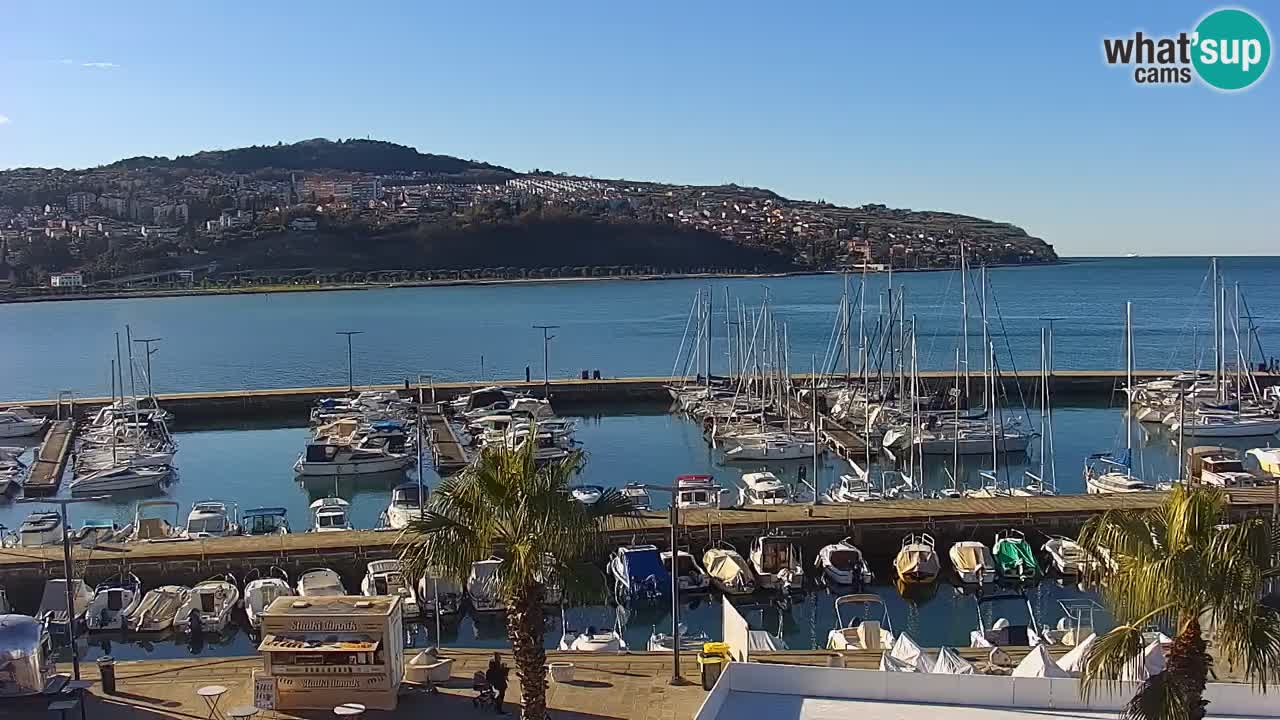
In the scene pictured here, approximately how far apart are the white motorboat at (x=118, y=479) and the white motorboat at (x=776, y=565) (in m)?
22.4

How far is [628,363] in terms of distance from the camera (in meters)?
81.0

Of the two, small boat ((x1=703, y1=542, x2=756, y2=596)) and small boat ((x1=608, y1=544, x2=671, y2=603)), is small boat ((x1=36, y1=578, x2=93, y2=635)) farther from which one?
small boat ((x1=703, y1=542, x2=756, y2=596))

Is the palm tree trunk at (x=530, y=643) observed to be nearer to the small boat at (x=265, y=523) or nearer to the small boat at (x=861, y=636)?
the small boat at (x=861, y=636)

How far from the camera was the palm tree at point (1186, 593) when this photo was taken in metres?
7.66

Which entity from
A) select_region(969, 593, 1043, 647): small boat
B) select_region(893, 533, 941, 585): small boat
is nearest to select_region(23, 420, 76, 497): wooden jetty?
select_region(893, 533, 941, 585): small boat

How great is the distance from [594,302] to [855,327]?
57.7 metres

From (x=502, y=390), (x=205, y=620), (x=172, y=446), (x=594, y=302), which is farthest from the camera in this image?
(x=594, y=302)

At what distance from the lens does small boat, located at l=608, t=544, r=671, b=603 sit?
23156mm

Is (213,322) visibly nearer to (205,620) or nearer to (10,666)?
(205,620)

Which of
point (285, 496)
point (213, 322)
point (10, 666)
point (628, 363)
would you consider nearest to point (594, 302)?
point (213, 322)

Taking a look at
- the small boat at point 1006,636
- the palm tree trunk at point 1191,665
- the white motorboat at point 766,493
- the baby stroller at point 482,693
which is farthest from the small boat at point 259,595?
the palm tree trunk at point 1191,665

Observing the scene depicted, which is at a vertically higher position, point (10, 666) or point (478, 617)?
point (10, 666)

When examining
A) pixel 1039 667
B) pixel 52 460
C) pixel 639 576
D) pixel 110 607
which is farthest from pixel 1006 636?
pixel 52 460

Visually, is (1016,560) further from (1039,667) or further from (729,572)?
(1039,667)
